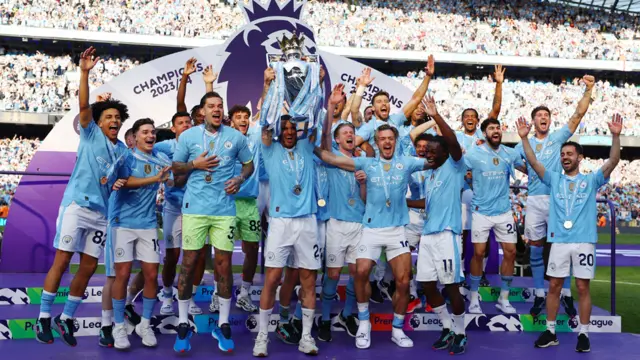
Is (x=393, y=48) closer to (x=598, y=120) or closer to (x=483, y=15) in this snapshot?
(x=483, y=15)

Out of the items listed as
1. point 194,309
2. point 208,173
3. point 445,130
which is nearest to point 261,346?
point 194,309

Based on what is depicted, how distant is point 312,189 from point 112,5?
30.1 meters

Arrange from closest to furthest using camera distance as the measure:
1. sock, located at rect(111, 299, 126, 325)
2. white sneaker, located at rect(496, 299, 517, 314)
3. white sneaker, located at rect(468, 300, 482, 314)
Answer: sock, located at rect(111, 299, 126, 325) < white sneaker, located at rect(468, 300, 482, 314) < white sneaker, located at rect(496, 299, 517, 314)

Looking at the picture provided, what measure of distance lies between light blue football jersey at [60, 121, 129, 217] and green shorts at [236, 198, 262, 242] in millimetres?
1652

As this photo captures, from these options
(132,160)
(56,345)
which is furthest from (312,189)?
(56,345)

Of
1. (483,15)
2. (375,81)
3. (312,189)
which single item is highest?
(483,15)

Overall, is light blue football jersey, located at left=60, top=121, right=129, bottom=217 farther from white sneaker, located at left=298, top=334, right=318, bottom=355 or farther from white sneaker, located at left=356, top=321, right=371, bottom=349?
white sneaker, located at left=356, top=321, right=371, bottom=349

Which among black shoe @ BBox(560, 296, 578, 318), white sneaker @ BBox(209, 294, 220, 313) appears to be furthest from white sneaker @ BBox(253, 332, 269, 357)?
black shoe @ BBox(560, 296, 578, 318)

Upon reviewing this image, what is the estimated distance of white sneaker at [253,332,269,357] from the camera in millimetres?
6059

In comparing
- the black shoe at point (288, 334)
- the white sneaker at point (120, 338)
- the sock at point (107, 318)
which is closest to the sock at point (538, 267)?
the black shoe at point (288, 334)

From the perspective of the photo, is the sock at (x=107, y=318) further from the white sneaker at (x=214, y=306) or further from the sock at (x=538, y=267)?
the sock at (x=538, y=267)

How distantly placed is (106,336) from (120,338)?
215mm

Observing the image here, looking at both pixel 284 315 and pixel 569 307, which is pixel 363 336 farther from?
pixel 569 307

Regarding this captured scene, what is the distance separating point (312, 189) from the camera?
20.8 feet
